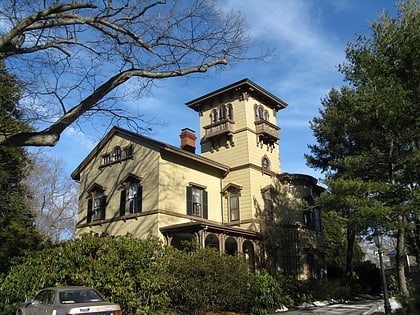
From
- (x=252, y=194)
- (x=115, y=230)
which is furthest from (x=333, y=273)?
(x=115, y=230)

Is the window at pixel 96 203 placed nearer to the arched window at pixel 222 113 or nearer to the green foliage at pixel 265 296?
the arched window at pixel 222 113

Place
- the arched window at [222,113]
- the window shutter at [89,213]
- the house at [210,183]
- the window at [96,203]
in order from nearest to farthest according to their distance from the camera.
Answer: the house at [210,183], the window at [96,203], the window shutter at [89,213], the arched window at [222,113]

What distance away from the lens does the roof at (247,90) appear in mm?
28513

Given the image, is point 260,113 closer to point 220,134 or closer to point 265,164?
point 220,134

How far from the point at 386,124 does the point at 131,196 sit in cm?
1483

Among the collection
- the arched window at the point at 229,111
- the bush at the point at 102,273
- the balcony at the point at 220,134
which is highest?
the arched window at the point at 229,111

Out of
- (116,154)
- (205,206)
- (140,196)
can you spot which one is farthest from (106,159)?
(205,206)

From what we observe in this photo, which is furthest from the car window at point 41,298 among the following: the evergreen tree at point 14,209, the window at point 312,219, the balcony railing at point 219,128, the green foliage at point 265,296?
the window at point 312,219

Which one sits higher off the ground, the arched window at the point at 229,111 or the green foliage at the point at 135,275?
the arched window at the point at 229,111

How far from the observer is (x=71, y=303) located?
1066cm

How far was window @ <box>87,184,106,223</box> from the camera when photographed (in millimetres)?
25969

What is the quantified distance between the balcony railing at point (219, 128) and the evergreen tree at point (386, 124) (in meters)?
9.22

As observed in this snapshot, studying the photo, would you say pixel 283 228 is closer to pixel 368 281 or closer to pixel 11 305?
pixel 368 281

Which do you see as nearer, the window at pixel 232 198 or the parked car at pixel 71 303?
the parked car at pixel 71 303
